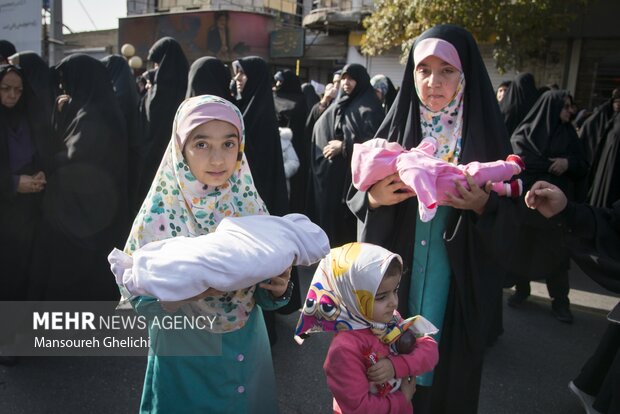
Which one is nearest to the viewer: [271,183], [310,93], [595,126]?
[271,183]

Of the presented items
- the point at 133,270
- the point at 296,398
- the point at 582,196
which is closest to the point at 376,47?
the point at 582,196

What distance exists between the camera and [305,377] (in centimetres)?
320

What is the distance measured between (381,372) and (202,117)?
1.08m

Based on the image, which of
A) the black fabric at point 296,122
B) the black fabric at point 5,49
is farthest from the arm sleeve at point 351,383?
the black fabric at point 5,49

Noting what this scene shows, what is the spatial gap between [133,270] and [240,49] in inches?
797

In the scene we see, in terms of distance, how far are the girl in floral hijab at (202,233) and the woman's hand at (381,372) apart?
40 centimetres

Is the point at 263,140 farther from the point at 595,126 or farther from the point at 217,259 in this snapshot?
the point at 595,126

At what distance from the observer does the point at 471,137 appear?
2.02m

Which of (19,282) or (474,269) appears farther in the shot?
(19,282)

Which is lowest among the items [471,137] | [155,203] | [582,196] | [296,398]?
[296,398]

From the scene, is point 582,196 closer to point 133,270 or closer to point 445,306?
point 445,306

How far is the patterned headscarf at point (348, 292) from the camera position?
1.67 metres

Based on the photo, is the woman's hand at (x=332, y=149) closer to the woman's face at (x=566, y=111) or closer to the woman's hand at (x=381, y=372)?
the woman's face at (x=566, y=111)

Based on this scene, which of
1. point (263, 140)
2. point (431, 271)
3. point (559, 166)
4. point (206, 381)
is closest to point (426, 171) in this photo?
point (431, 271)
